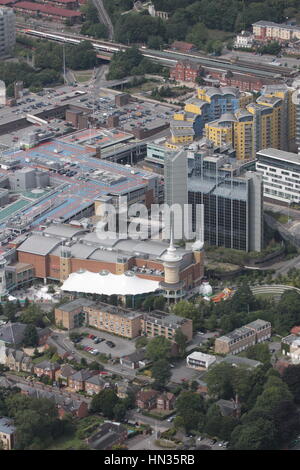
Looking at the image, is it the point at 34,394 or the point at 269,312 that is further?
the point at 269,312

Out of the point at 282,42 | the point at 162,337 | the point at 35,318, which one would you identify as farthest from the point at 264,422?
the point at 282,42

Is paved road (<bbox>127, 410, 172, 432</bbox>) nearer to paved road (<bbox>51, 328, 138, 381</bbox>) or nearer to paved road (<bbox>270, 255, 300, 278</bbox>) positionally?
paved road (<bbox>51, 328, 138, 381</bbox>)

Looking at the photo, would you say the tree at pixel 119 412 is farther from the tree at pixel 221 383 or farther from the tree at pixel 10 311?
the tree at pixel 10 311

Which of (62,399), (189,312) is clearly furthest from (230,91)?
(62,399)

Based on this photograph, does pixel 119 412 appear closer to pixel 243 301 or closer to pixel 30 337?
pixel 30 337

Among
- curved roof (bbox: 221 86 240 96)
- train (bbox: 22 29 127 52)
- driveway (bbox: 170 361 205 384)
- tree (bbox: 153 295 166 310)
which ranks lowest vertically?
driveway (bbox: 170 361 205 384)

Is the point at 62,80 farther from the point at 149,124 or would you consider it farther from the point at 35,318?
the point at 35,318

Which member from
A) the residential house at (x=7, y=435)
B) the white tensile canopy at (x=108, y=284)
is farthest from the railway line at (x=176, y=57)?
the residential house at (x=7, y=435)

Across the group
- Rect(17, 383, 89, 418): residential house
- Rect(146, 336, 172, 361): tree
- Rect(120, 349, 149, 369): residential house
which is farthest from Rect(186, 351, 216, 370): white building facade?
Rect(17, 383, 89, 418): residential house
